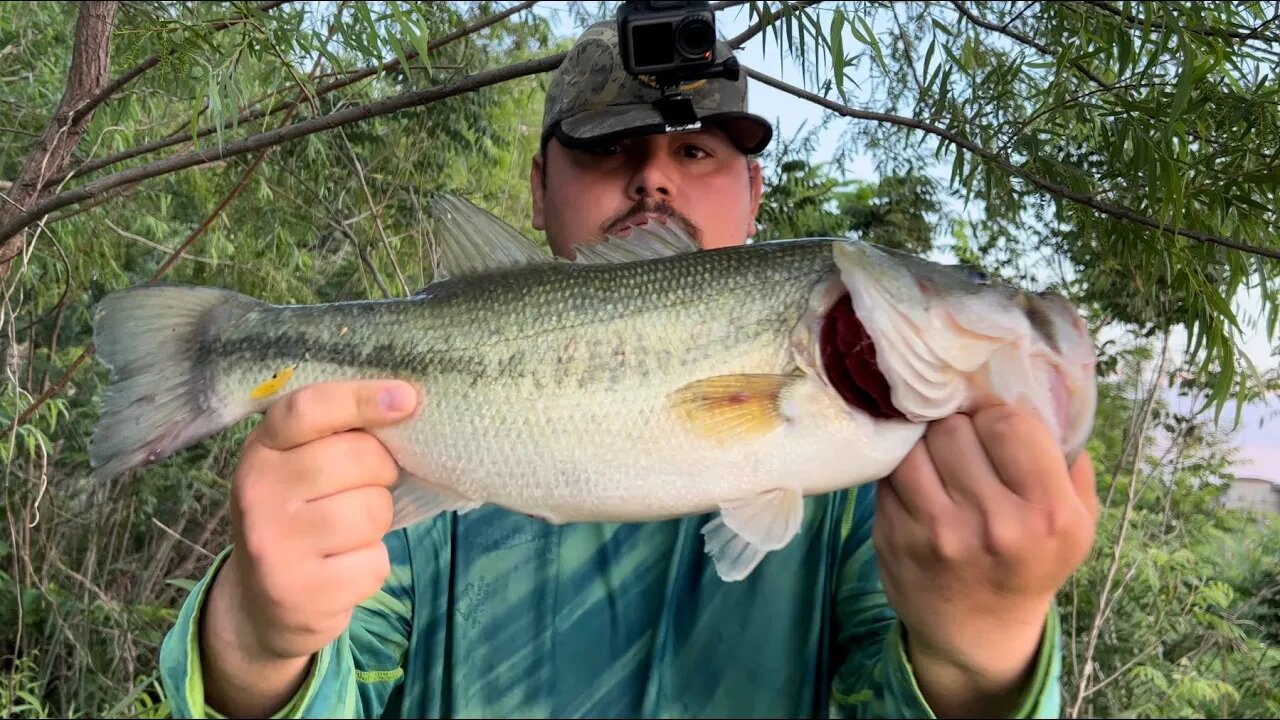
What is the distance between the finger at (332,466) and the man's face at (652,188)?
0.89 meters

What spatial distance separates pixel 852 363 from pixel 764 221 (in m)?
5.32

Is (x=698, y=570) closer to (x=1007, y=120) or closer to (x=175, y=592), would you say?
(x=1007, y=120)

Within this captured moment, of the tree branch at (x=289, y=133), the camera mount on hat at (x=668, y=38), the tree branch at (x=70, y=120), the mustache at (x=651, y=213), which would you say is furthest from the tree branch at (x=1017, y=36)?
the tree branch at (x=70, y=120)

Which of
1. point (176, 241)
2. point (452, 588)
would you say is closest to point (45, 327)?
point (176, 241)

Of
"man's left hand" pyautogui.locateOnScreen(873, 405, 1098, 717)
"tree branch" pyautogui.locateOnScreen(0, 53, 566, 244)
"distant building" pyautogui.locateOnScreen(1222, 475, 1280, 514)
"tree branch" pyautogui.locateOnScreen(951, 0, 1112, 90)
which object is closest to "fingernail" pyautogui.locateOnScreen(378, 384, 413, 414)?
"man's left hand" pyautogui.locateOnScreen(873, 405, 1098, 717)

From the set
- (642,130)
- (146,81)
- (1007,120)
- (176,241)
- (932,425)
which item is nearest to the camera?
(932,425)

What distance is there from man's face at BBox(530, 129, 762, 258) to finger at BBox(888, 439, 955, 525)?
0.96 meters

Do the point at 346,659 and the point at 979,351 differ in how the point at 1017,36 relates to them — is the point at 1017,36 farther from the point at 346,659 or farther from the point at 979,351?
the point at 346,659

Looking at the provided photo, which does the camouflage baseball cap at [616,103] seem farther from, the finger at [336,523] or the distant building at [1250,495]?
the distant building at [1250,495]

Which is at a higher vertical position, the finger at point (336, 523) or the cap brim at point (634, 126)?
the cap brim at point (634, 126)

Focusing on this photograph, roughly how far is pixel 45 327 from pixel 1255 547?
350 inches

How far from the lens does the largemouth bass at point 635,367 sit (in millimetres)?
1211

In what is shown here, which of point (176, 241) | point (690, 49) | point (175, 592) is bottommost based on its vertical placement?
point (175, 592)

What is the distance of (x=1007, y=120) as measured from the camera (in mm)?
2396
